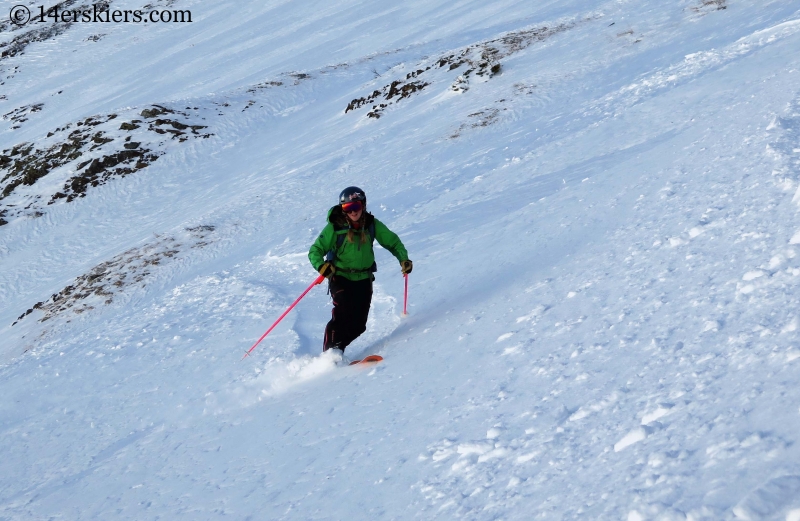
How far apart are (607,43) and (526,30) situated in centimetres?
561

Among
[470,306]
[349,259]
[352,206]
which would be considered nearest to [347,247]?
[349,259]

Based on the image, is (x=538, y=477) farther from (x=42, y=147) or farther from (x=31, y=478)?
(x=42, y=147)

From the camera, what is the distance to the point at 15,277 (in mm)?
17797

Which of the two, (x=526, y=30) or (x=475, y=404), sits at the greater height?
(x=526, y=30)

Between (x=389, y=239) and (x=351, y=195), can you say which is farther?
(x=389, y=239)

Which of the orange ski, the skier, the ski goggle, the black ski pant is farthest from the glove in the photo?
the orange ski

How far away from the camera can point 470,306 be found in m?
6.91

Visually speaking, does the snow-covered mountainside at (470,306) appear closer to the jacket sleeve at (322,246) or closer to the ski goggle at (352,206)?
the jacket sleeve at (322,246)

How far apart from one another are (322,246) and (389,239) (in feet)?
2.40

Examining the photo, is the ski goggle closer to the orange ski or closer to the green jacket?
the green jacket

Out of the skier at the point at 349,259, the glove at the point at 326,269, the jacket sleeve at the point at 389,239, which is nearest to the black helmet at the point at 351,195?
the skier at the point at 349,259

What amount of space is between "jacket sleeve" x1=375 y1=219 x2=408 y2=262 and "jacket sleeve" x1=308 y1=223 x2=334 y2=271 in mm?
522

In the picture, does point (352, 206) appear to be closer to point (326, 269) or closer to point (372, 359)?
point (326, 269)

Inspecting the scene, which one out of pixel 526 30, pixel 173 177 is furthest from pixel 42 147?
pixel 526 30
